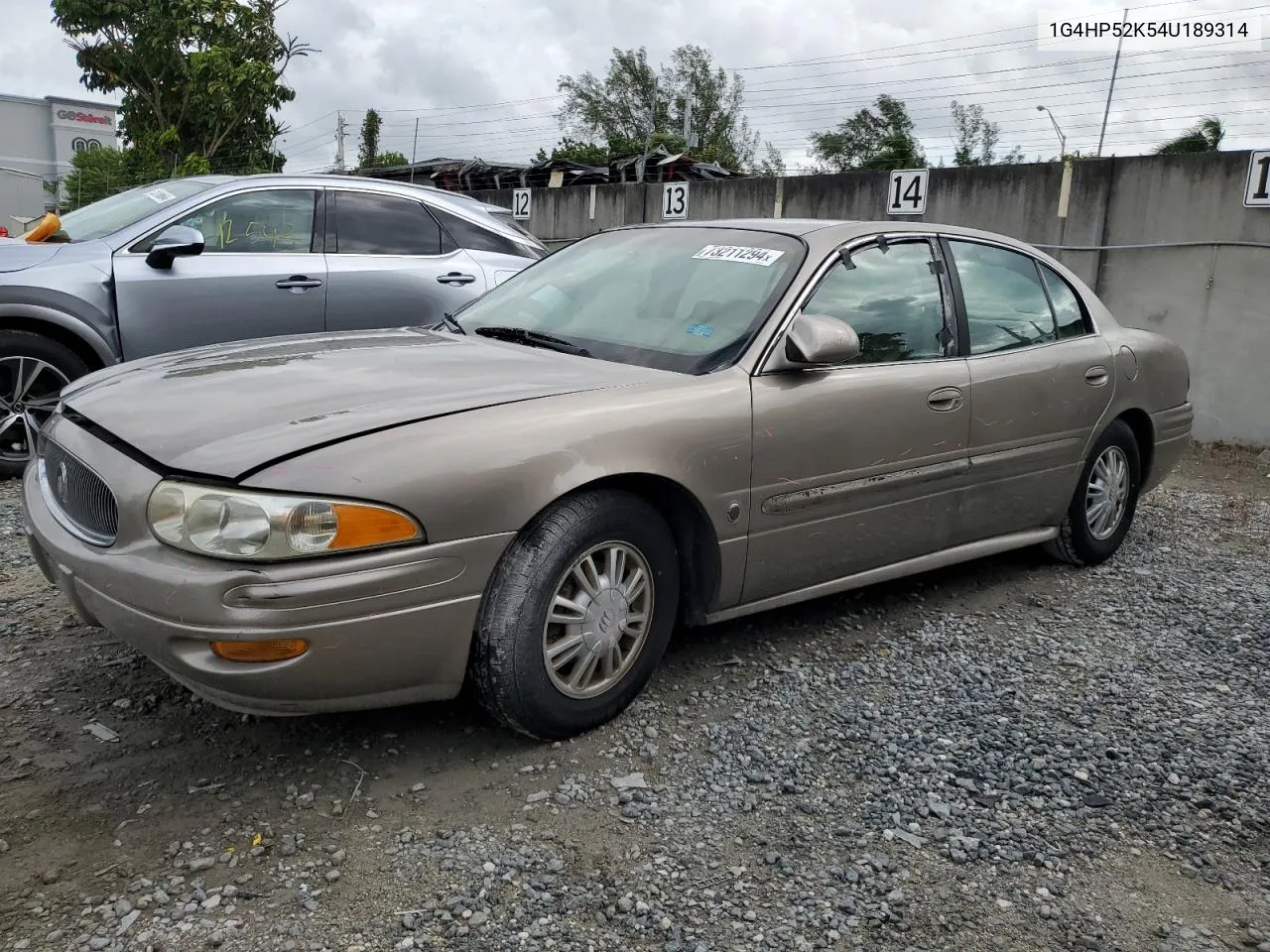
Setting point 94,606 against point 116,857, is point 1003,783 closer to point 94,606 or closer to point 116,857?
point 116,857

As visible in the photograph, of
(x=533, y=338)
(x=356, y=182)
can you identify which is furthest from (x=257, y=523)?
(x=356, y=182)

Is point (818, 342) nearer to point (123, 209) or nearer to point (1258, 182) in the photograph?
point (123, 209)

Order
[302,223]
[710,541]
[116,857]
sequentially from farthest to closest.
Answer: [302,223] → [710,541] → [116,857]

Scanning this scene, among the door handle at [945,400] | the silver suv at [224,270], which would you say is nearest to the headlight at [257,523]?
the door handle at [945,400]

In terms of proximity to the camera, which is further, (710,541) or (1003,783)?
(710,541)

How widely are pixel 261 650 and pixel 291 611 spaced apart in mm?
123

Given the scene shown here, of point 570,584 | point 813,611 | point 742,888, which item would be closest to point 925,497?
point 813,611

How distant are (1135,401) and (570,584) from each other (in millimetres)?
3212

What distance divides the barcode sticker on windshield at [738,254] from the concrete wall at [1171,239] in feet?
17.4

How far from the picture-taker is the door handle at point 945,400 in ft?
13.0

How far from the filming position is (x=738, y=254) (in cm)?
391

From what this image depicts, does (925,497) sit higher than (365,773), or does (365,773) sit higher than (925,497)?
(925,497)

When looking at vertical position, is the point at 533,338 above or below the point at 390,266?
below

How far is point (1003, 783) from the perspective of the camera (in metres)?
3.03
